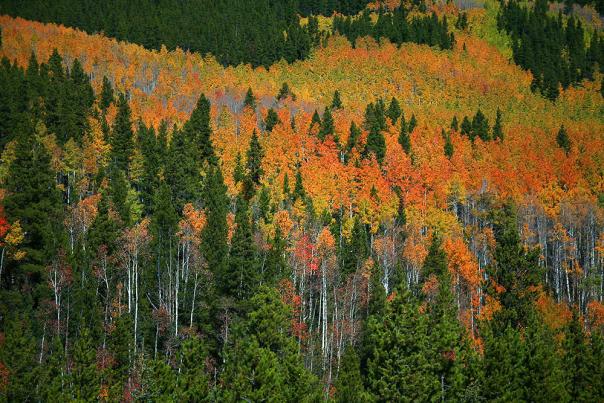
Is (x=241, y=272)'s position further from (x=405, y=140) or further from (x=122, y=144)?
(x=405, y=140)

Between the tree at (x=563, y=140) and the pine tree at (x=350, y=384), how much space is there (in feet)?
245

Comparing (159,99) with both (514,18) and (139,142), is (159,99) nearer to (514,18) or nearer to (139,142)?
(139,142)

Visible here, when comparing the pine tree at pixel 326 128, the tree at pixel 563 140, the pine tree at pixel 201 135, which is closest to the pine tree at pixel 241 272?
the pine tree at pixel 201 135

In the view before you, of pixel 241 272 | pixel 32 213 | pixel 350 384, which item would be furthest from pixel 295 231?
pixel 350 384

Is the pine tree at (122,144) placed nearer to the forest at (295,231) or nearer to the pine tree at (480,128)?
the forest at (295,231)

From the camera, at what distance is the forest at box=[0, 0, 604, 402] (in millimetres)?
38812

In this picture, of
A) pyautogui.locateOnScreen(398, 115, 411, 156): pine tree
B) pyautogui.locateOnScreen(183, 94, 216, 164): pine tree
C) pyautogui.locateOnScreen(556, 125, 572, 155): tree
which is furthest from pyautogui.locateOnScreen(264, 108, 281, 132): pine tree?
A: pyautogui.locateOnScreen(556, 125, 572, 155): tree

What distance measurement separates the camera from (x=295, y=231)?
65.6 m

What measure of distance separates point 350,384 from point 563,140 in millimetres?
79310

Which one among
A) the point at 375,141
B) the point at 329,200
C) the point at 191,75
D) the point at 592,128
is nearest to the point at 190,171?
the point at 329,200

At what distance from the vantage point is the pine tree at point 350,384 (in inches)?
1442

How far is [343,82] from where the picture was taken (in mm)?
139250

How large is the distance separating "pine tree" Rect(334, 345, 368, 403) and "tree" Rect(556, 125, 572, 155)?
245 ft

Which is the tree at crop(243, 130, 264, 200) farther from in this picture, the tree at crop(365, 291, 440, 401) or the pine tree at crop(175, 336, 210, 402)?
the tree at crop(365, 291, 440, 401)
